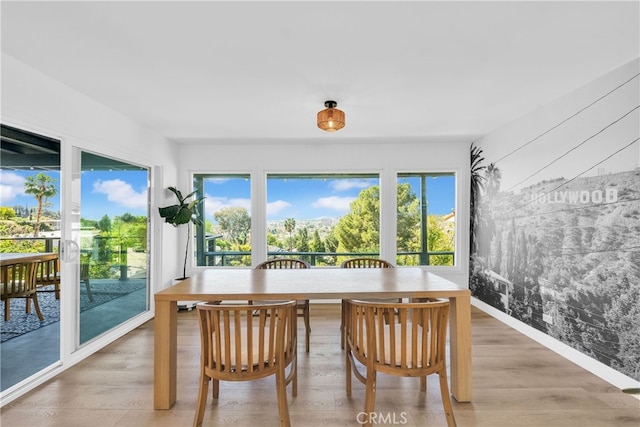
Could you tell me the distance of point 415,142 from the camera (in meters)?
4.50

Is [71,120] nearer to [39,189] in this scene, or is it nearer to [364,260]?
[39,189]

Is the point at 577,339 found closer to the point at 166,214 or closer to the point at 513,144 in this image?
the point at 513,144

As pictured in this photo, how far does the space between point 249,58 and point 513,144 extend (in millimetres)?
3084

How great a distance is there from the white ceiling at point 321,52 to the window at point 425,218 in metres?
1.59

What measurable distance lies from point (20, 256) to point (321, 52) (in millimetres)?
2707

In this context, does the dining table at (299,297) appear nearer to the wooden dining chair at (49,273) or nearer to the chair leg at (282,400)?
the chair leg at (282,400)

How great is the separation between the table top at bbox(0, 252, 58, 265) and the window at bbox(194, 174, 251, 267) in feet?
7.23

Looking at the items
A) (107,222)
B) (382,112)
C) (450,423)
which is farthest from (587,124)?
(107,222)

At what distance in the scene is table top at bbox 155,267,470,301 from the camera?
203cm

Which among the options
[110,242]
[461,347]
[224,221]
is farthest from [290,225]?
[461,347]

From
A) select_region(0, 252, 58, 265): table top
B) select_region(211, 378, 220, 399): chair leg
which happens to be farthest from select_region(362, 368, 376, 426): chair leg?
select_region(0, 252, 58, 265): table top

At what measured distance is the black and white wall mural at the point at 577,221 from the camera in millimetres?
2238

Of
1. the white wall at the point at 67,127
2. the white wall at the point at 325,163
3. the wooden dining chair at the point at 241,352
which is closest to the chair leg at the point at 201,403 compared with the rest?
the wooden dining chair at the point at 241,352

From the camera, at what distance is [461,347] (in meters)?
2.09
